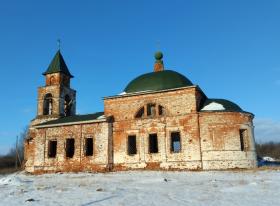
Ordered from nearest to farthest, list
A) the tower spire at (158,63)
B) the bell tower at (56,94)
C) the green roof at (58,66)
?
the tower spire at (158,63) < the bell tower at (56,94) < the green roof at (58,66)

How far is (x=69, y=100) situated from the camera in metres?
28.6

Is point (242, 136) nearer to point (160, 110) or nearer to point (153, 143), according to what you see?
point (160, 110)

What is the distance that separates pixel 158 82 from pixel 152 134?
368 centimetres

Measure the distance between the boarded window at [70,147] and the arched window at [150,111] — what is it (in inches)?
214

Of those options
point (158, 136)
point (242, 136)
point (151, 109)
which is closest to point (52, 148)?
point (151, 109)

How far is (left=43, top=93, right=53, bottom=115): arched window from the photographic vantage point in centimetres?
2734

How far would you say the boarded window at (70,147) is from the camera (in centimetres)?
2304

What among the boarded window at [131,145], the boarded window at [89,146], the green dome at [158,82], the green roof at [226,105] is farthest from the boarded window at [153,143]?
the boarded window at [89,146]

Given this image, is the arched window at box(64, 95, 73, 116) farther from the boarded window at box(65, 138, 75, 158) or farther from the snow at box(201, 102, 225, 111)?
the snow at box(201, 102, 225, 111)

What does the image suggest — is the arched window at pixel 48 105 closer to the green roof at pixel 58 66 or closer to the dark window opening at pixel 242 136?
the green roof at pixel 58 66

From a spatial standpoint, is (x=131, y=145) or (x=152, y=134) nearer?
(x=152, y=134)

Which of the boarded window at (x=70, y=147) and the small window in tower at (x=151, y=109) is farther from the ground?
the small window in tower at (x=151, y=109)

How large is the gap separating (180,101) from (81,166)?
8.02 meters

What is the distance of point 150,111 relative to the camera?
70.9ft
